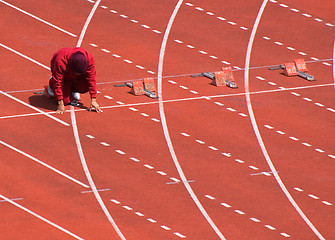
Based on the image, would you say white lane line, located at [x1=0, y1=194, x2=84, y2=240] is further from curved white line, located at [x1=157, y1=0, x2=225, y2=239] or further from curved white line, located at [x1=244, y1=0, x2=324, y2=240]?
curved white line, located at [x1=244, y1=0, x2=324, y2=240]

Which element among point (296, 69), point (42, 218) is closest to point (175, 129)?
point (296, 69)

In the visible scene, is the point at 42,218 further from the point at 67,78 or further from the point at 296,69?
the point at 296,69

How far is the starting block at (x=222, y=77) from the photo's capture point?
35406 millimetres

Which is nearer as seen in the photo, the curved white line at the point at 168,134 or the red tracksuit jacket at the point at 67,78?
the curved white line at the point at 168,134

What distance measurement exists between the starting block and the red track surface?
20 cm

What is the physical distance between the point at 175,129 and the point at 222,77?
3352mm

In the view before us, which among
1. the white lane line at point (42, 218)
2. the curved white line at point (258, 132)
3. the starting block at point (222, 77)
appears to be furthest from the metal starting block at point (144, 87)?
the white lane line at point (42, 218)

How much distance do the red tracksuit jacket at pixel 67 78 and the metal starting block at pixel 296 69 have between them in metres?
6.19

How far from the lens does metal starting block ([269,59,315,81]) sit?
119 ft

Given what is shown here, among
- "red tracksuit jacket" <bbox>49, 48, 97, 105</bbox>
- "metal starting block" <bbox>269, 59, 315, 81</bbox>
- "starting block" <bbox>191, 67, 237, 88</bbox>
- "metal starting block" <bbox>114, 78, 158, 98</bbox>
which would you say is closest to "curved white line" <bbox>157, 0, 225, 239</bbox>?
"metal starting block" <bbox>114, 78, 158, 98</bbox>

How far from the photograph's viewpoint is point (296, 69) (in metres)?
36.5

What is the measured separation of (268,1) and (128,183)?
43.4 ft

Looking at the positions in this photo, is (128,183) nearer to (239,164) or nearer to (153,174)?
(153,174)

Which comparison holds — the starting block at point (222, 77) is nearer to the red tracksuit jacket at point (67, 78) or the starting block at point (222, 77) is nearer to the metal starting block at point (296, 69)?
the metal starting block at point (296, 69)
